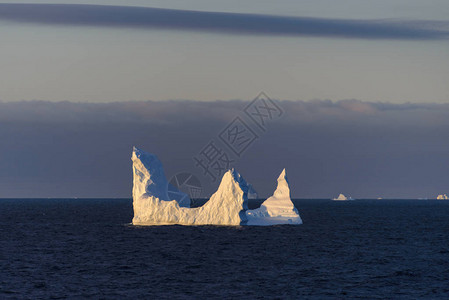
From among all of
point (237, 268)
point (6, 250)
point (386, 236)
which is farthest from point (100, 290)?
point (386, 236)

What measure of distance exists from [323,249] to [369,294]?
23.4m

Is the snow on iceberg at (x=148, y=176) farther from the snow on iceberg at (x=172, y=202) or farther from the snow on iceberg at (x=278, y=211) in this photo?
the snow on iceberg at (x=278, y=211)

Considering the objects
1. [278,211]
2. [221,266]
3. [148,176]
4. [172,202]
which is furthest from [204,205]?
[221,266]

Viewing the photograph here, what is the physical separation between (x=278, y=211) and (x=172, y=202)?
14.0m

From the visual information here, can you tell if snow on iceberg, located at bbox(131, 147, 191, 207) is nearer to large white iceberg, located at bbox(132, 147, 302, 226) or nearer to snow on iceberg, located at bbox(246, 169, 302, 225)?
large white iceberg, located at bbox(132, 147, 302, 226)

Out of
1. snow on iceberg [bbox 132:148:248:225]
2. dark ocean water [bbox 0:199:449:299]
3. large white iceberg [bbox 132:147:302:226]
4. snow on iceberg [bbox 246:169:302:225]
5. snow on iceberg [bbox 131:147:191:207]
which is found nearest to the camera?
dark ocean water [bbox 0:199:449:299]

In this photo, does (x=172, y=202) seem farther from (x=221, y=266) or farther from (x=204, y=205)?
(x=221, y=266)

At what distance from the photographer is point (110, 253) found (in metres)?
56.0

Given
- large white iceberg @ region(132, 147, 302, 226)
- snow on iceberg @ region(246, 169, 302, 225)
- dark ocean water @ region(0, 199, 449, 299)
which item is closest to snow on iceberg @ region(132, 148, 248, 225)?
large white iceberg @ region(132, 147, 302, 226)

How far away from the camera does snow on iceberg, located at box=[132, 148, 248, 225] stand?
70.7 m

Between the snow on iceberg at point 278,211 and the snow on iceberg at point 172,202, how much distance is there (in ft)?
22.5

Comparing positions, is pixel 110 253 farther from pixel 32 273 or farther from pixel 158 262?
pixel 32 273

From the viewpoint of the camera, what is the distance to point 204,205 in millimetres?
75938

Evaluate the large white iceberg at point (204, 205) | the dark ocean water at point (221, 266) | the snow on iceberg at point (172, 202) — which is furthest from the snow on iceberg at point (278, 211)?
the snow on iceberg at point (172, 202)
